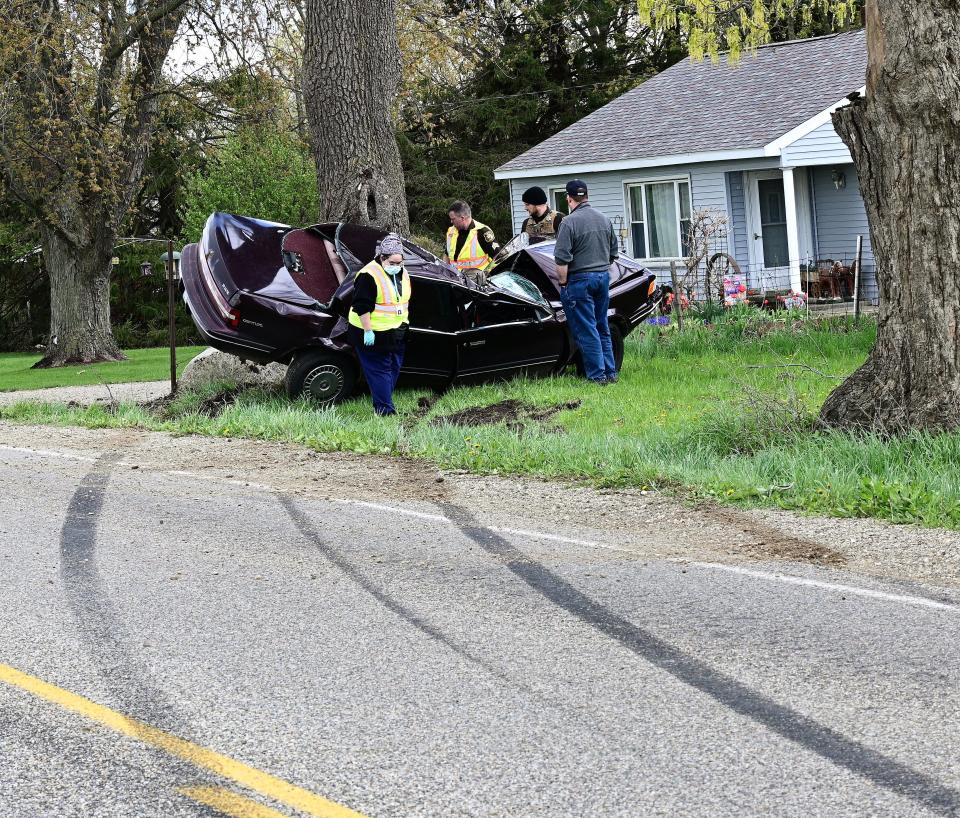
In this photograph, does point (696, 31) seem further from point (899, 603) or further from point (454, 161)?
point (454, 161)

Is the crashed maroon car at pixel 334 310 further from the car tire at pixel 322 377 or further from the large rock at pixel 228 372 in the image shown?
the large rock at pixel 228 372

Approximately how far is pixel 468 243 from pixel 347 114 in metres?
2.53

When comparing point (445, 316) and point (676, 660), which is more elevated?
point (445, 316)

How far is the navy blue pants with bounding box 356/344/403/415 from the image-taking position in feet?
42.8

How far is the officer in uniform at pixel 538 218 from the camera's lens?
604 inches

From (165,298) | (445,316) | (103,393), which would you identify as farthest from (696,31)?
(165,298)

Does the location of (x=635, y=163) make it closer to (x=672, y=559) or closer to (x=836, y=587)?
(x=672, y=559)

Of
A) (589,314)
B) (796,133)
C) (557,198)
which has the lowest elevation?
(589,314)

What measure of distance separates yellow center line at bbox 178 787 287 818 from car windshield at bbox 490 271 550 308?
1024 cm

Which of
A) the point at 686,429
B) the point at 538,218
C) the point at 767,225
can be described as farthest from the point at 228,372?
the point at 767,225

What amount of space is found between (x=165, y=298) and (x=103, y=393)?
74.5 feet

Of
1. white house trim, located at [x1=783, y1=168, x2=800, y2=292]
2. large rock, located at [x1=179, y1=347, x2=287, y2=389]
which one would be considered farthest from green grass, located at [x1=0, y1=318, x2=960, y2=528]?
white house trim, located at [x1=783, y1=168, x2=800, y2=292]

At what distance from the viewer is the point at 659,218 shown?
26.5 meters

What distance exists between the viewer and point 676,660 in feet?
18.3
